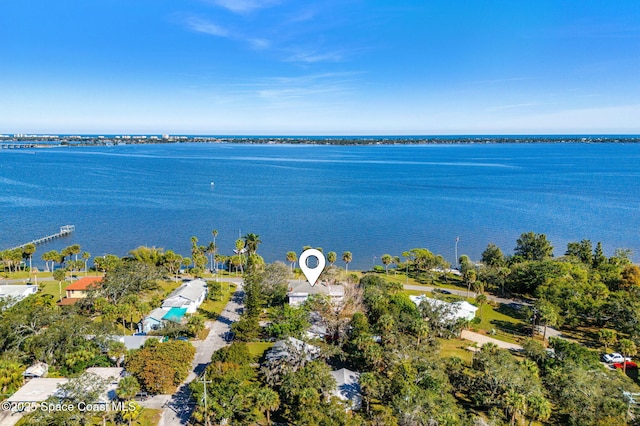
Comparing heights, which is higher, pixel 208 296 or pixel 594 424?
pixel 594 424

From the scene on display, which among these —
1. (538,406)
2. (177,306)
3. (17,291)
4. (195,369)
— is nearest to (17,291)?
(17,291)

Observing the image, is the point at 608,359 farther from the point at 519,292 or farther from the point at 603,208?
the point at 603,208

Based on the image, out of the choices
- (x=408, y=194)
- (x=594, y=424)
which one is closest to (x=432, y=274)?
(x=594, y=424)

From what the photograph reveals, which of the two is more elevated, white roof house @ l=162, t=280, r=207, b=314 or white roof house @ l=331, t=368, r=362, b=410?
white roof house @ l=331, t=368, r=362, b=410

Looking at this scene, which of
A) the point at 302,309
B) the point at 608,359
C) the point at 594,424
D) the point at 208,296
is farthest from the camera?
the point at 208,296

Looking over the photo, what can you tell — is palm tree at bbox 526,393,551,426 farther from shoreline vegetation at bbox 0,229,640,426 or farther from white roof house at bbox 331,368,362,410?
white roof house at bbox 331,368,362,410

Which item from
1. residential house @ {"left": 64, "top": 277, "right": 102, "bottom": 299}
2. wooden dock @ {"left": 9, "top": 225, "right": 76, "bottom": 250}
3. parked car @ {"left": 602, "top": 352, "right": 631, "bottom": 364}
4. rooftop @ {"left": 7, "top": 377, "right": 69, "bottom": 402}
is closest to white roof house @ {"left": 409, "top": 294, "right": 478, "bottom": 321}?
parked car @ {"left": 602, "top": 352, "right": 631, "bottom": 364}

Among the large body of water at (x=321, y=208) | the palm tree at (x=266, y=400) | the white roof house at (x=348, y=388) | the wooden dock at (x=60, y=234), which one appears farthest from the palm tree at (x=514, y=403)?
the wooden dock at (x=60, y=234)

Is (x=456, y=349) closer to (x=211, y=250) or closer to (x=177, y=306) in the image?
(x=177, y=306)
